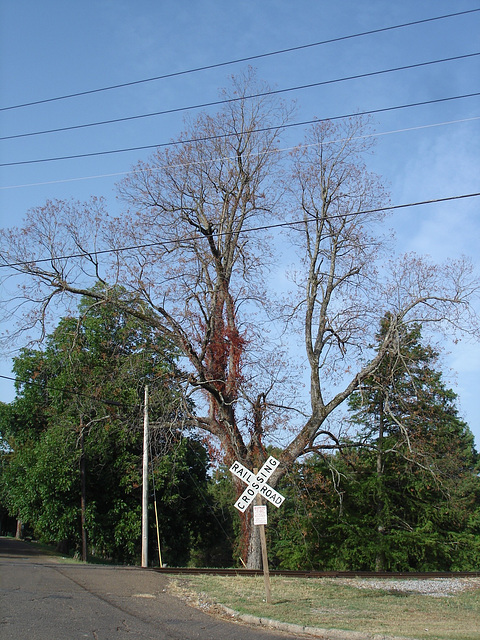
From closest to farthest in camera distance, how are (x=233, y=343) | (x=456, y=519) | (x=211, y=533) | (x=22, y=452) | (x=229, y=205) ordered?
(x=233, y=343), (x=229, y=205), (x=22, y=452), (x=456, y=519), (x=211, y=533)

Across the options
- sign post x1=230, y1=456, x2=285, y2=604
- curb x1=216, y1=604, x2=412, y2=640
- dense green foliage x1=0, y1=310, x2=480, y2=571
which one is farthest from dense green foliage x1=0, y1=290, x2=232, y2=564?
curb x1=216, y1=604, x2=412, y2=640

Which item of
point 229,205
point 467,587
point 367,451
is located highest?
point 229,205

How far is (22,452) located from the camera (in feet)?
93.6

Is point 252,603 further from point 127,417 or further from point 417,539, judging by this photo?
point 417,539

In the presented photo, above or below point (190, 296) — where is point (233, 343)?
below

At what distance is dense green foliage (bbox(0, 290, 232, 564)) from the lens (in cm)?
2164

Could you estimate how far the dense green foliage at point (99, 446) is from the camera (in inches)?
852

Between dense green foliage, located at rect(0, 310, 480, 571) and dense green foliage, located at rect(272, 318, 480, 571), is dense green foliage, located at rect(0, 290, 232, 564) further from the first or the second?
dense green foliage, located at rect(272, 318, 480, 571)

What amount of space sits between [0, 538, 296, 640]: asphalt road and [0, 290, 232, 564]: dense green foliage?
9096 millimetres

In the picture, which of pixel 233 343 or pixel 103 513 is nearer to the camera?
pixel 233 343

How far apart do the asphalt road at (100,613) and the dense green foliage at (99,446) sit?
29.8 ft

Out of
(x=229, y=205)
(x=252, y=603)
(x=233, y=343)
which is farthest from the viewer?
(x=229, y=205)

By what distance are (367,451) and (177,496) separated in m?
9.91

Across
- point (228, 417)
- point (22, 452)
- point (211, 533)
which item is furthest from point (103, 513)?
point (228, 417)
